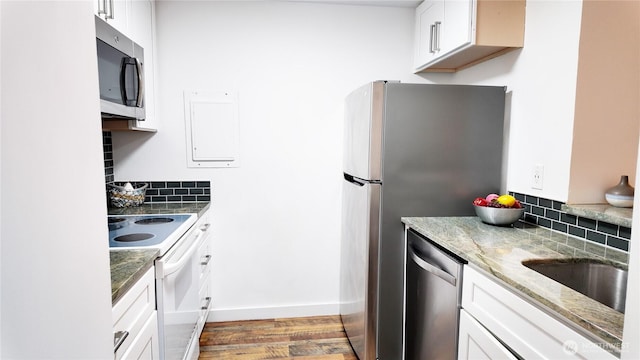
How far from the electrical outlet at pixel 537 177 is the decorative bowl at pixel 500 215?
18 centimetres

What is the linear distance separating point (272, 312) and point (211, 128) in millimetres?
1417

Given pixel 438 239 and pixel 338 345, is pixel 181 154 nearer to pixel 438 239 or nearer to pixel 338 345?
pixel 338 345

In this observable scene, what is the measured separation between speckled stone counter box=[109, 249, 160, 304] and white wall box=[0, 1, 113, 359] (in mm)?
354

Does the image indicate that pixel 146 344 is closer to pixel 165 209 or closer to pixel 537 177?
pixel 165 209

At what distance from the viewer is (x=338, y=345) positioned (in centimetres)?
239

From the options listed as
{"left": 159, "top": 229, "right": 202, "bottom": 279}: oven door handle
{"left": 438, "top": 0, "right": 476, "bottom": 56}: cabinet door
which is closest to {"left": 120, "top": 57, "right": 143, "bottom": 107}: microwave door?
{"left": 159, "top": 229, "right": 202, "bottom": 279}: oven door handle

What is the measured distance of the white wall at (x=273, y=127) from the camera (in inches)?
99.1

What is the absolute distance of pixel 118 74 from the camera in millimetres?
1768

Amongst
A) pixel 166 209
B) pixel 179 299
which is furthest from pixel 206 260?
pixel 179 299

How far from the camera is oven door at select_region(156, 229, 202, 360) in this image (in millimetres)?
1443

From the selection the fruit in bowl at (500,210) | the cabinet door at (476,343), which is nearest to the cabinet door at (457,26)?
the fruit in bowl at (500,210)

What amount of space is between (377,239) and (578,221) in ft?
2.96

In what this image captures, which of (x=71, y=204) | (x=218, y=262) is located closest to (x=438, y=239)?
(x=71, y=204)

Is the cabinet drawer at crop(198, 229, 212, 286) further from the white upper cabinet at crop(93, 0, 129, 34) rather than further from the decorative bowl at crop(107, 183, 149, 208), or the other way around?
the white upper cabinet at crop(93, 0, 129, 34)
